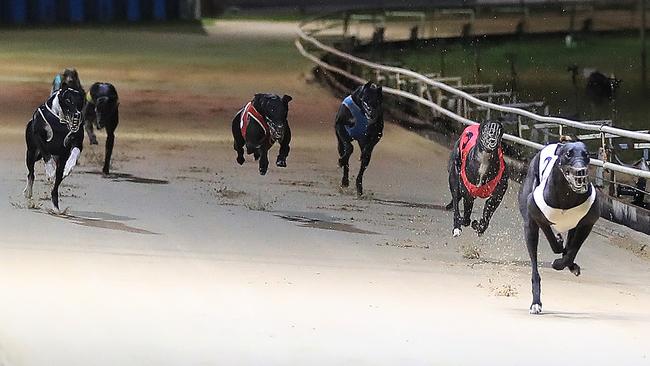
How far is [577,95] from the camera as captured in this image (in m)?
9.41

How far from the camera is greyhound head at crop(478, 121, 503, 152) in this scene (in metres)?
6.67

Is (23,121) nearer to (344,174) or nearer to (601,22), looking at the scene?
(344,174)

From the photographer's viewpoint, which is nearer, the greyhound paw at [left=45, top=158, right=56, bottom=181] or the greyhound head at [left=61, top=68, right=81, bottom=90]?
the greyhound paw at [left=45, top=158, right=56, bottom=181]

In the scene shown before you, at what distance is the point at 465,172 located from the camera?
6.99 m

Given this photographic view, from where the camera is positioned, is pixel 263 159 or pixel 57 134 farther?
pixel 263 159

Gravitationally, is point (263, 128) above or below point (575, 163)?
below

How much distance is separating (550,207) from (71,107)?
262cm

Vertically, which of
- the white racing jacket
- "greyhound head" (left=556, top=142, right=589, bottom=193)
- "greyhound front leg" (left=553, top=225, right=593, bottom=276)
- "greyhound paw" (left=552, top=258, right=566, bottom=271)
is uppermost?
"greyhound head" (left=556, top=142, right=589, bottom=193)

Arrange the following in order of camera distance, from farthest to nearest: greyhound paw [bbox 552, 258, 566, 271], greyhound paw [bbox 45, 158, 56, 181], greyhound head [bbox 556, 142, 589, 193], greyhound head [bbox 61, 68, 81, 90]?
greyhound head [bbox 61, 68, 81, 90], greyhound paw [bbox 45, 158, 56, 181], greyhound paw [bbox 552, 258, 566, 271], greyhound head [bbox 556, 142, 589, 193]

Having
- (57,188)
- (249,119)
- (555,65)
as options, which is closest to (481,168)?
(249,119)

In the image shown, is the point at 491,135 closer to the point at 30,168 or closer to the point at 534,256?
the point at 534,256

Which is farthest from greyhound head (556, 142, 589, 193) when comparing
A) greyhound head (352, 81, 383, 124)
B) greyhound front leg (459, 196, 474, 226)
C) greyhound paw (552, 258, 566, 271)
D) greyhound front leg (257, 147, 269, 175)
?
greyhound front leg (257, 147, 269, 175)

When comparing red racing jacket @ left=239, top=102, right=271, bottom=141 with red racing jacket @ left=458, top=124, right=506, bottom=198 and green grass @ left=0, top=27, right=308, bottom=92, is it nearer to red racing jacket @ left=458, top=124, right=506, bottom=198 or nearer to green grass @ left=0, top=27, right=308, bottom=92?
red racing jacket @ left=458, top=124, right=506, bottom=198

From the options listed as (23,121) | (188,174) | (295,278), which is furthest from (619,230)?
(23,121)
